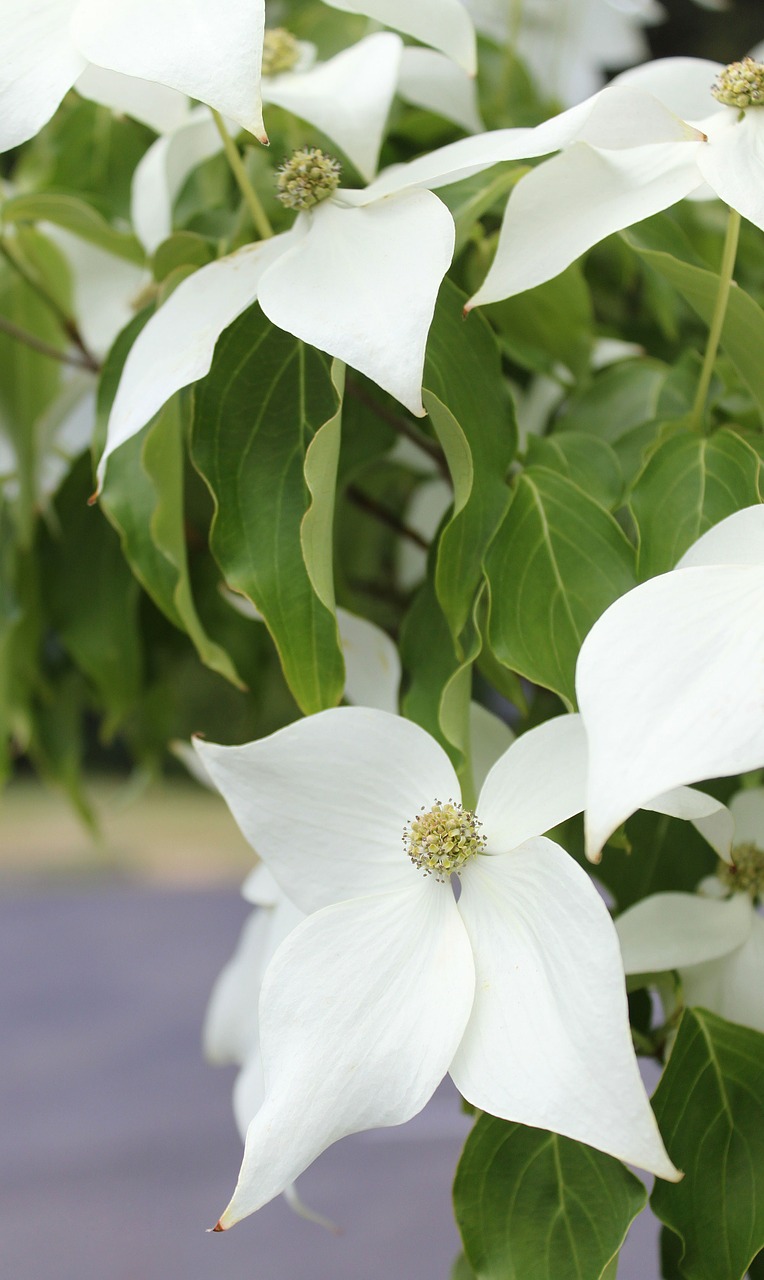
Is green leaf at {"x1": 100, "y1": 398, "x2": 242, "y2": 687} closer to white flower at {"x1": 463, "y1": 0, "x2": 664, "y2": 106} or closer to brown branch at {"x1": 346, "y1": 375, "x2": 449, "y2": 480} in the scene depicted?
brown branch at {"x1": 346, "y1": 375, "x2": 449, "y2": 480}

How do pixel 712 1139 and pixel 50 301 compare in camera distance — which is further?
pixel 50 301

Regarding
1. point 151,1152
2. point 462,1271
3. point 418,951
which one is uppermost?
point 418,951

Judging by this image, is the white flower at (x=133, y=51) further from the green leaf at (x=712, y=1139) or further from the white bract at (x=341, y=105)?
the green leaf at (x=712, y=1139)

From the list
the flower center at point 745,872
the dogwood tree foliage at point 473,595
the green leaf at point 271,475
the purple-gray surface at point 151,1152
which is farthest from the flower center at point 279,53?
the purple-gray surface at point 151,1152

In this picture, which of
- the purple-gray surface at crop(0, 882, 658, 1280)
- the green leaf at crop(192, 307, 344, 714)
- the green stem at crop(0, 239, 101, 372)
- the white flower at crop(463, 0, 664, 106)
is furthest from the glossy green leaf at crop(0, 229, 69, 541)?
the purple-gray surface at crop(0, 882, 658, 1280)

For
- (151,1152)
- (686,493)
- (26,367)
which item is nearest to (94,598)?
(26,367)

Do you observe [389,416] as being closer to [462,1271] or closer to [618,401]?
[618,401]

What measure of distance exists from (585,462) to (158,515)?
0.27 feet

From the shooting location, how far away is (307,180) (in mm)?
210

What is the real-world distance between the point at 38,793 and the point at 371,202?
1451 millimetres

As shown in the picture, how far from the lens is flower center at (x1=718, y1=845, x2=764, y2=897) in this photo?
0.73 feet

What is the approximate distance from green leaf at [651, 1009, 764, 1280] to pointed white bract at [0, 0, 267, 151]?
0.17 meters

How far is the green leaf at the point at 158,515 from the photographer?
0.22 metres

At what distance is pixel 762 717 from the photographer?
5.3 inches
